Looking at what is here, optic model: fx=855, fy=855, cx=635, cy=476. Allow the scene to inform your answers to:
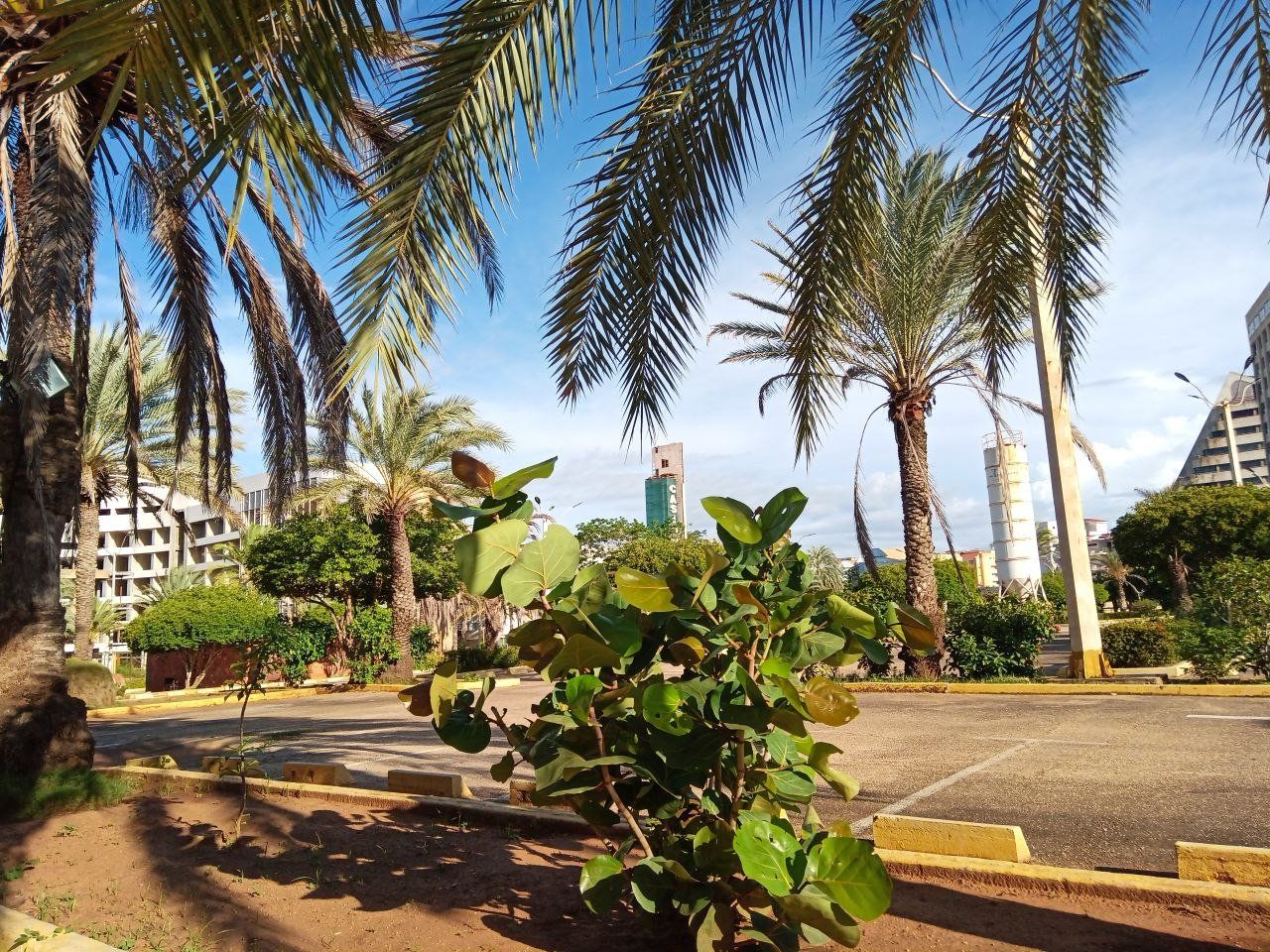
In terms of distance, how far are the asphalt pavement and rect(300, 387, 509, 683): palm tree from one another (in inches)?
358

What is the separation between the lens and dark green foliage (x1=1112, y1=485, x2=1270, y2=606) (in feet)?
110

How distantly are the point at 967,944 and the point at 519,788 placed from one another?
2.85 meters

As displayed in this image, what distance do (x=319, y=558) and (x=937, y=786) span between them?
19.6 meters

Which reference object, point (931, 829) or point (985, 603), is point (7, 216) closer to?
point (931, 829)

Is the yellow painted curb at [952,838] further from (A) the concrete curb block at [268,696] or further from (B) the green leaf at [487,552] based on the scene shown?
(A) the concrete curb block at [268,696]

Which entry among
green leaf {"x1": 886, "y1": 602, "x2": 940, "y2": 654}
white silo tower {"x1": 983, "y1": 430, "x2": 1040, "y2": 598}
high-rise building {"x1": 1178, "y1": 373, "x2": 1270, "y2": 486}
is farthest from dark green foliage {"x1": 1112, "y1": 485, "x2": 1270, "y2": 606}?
high-rise building {"x1": 1178, "y1": 373, "x2": 1270, "y2": 486}

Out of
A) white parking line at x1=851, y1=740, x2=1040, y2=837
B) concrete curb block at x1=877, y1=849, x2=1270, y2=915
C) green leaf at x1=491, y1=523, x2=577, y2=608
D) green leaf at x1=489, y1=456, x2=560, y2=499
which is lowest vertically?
white parking line at x1=851, y1=740, x2=1040, y2=837

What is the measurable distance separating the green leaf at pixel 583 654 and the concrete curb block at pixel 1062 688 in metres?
11.6

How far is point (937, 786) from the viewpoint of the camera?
5.96 meters

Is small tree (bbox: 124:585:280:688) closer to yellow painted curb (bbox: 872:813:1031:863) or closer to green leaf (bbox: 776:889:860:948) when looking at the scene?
yellow painted curb (bbox: 872:813:1031:863)

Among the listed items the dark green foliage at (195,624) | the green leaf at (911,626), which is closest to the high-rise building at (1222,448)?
the dark green foliage at (195,624)

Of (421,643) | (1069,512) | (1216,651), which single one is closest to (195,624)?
(421,643)

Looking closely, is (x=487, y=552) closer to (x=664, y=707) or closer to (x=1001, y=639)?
(x=664, y=707)

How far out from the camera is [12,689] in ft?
20.0
